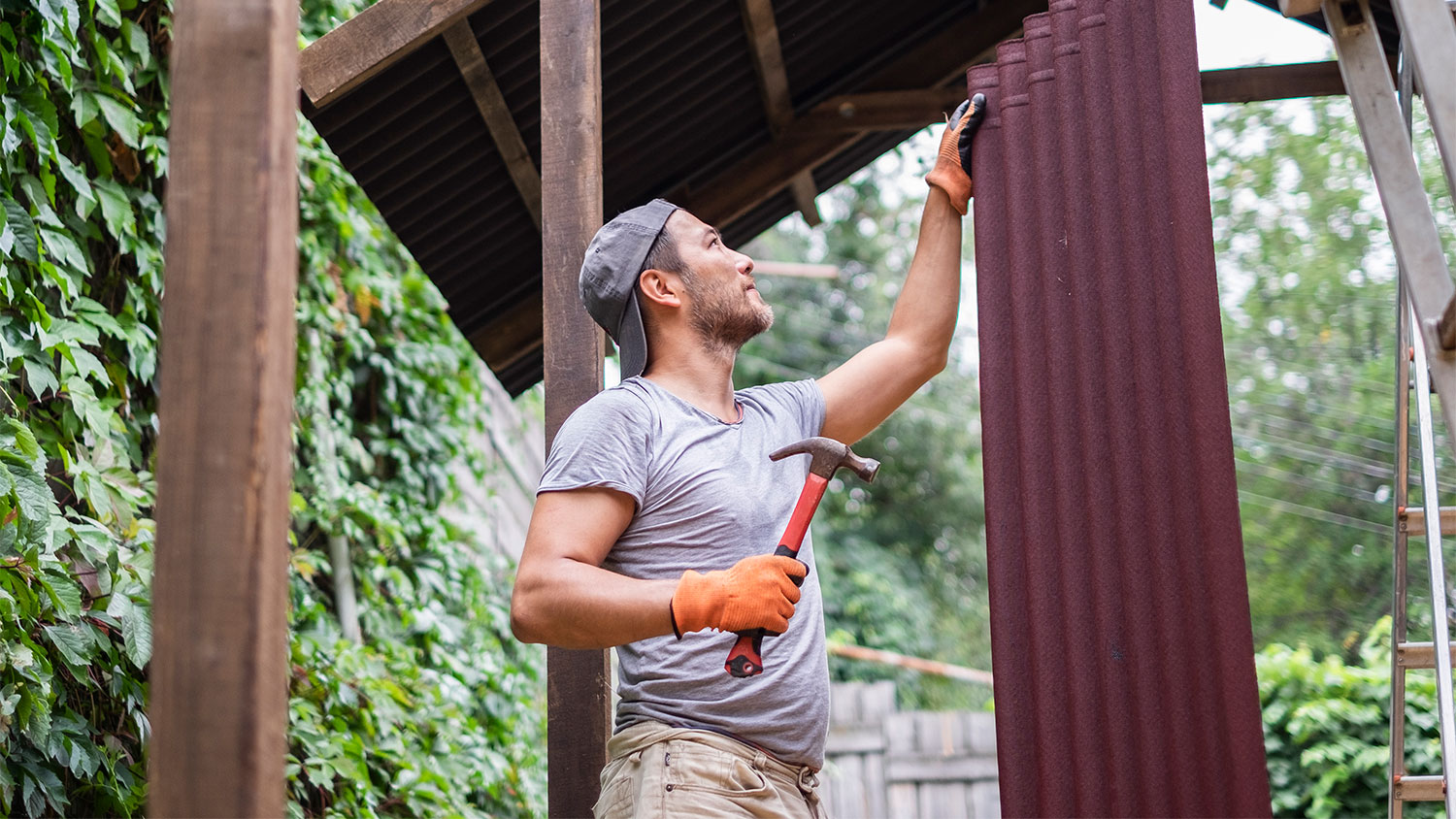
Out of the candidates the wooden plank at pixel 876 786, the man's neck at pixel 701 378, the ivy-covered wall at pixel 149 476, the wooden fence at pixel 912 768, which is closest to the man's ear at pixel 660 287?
the man's neck at pixel 701 378

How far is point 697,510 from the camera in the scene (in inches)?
92.1

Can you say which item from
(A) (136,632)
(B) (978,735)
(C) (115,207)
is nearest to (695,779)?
(A) (136,632)

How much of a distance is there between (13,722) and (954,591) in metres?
16.0

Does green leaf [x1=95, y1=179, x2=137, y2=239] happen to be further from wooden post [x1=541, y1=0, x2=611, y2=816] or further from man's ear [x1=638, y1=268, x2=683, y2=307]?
man's ear [x1=638, y1=268, x2=683, y2=307]

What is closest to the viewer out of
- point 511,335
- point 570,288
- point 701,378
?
point 701,378

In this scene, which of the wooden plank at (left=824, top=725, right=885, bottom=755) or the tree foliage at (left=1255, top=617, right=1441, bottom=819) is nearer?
the tree foliage at (left=1255, top=617, right=1441, bottom=819)

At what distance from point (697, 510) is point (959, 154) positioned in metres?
0.83

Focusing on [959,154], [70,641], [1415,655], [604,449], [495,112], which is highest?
[495,112]

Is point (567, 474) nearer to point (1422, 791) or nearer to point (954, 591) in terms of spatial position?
point (1422, 791)

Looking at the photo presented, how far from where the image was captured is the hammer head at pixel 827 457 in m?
2.20

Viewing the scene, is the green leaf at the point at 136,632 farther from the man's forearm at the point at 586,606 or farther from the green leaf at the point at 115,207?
the man's forearm at the point at 586,606

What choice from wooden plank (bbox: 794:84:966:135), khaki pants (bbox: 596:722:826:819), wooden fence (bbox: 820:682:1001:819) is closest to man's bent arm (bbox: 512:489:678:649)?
khaki pants (bbox: 596:722:826:819)

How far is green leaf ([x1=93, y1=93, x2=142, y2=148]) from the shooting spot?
12.1 feet

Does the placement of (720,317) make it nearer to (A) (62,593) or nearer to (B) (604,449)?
(B) (604,449)
